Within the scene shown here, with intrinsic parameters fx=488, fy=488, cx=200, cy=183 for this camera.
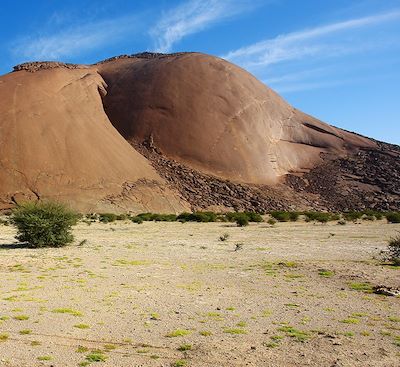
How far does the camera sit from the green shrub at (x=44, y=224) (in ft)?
71.1

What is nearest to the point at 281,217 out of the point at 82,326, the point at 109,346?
the point at 82,326

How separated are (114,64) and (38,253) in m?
76.7

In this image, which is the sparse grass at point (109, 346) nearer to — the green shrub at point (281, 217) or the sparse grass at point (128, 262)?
the sparse grass at point (128, 262)

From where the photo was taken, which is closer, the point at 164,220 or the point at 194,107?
the point at 164,220

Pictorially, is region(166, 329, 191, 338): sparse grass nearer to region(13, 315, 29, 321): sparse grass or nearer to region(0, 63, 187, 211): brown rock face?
region(13, 315, 29, 321): sparse grass

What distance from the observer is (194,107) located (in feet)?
250

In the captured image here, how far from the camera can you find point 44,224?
21641 millimetres

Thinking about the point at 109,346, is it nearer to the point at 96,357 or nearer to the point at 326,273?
the point at 96,357

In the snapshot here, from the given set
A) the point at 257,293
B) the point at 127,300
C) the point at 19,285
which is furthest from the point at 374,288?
the point at 19,285

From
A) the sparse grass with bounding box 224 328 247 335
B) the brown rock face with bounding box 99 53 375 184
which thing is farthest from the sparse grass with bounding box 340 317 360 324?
the brown rock face with bounding box 99 53 375 184

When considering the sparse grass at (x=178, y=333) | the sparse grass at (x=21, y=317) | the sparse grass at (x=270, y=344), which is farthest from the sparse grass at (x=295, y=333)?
the sparse grass at (x=21, y=317)

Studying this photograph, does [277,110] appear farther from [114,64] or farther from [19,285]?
[19,285]

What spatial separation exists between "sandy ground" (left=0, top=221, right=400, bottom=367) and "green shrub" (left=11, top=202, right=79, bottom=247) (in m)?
3.68

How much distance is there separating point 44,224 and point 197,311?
13.9m
